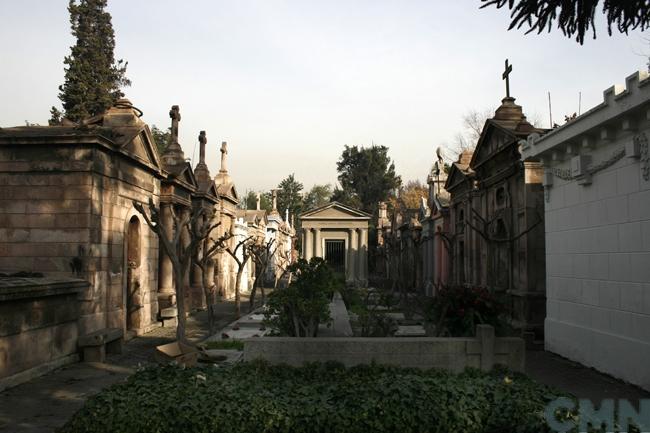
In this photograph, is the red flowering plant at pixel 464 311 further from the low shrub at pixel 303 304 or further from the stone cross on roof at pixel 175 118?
the stone cross on roof at pixel 175 118

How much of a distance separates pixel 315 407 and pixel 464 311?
3766mm

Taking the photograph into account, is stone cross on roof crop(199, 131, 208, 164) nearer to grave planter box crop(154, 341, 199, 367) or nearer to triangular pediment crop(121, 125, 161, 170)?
triangular pediment crop(121, 125, 161, 170)

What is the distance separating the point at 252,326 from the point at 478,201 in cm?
822

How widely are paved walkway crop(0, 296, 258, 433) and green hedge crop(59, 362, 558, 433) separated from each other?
1976 mm

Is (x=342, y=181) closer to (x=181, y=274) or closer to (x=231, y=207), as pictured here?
(x=231, y=207)

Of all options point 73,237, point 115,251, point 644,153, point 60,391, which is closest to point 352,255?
point 115,251

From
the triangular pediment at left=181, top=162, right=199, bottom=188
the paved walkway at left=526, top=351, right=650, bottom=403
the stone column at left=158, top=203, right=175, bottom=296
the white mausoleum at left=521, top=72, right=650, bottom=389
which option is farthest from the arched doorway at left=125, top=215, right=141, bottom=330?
the white mausoleum at left=521, top=72, right=650, bottom=389

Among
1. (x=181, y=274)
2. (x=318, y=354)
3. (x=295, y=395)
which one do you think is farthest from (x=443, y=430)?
(x=181, y=274)

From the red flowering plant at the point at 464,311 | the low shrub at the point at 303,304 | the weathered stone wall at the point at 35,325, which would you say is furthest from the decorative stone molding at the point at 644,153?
the weathered stone wall at the point at 35,325

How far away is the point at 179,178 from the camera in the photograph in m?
17.1

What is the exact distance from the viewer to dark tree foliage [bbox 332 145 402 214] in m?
64.3

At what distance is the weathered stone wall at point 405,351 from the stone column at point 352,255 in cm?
2651

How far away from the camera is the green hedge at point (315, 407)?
471 centimetres

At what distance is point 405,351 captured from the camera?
24.5 ft
